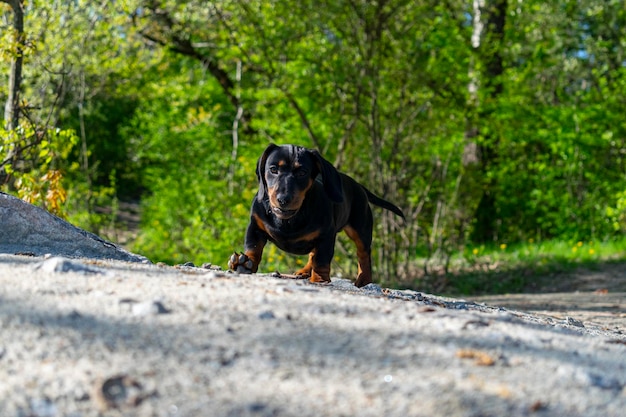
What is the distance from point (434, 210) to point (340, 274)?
3204mm

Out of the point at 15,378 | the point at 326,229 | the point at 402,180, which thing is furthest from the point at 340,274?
the point at 15,378

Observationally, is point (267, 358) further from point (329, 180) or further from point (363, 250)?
point (363, 250)

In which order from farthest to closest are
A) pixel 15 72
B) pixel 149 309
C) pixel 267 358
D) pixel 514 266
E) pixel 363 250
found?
pixel 514 266 → pixel 15 72 → pixel 363 250 → pixel 149 309 → pixel 267 358

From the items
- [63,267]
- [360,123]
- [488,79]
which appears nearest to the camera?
[63,267]

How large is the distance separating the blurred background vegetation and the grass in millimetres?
70

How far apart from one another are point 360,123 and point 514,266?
11.6 feet

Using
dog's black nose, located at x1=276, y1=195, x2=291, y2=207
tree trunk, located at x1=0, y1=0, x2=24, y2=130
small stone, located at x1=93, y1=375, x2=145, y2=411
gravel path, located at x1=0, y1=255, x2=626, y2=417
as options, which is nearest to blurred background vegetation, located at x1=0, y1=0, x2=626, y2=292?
tree trunk, located at x1=0, y1=0, x2=24, y2=130

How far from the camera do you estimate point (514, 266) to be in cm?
1340

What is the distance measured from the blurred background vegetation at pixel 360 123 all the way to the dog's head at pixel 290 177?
305cm

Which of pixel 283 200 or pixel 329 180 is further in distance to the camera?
pixel 329 180

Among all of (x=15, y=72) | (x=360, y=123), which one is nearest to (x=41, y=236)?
A: (x=15, y=72)

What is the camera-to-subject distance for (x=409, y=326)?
333cm

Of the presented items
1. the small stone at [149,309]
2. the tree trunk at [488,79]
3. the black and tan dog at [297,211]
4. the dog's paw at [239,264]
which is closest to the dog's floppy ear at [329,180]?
the black and tan dog at [297,211]

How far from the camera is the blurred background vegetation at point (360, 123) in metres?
11.3
